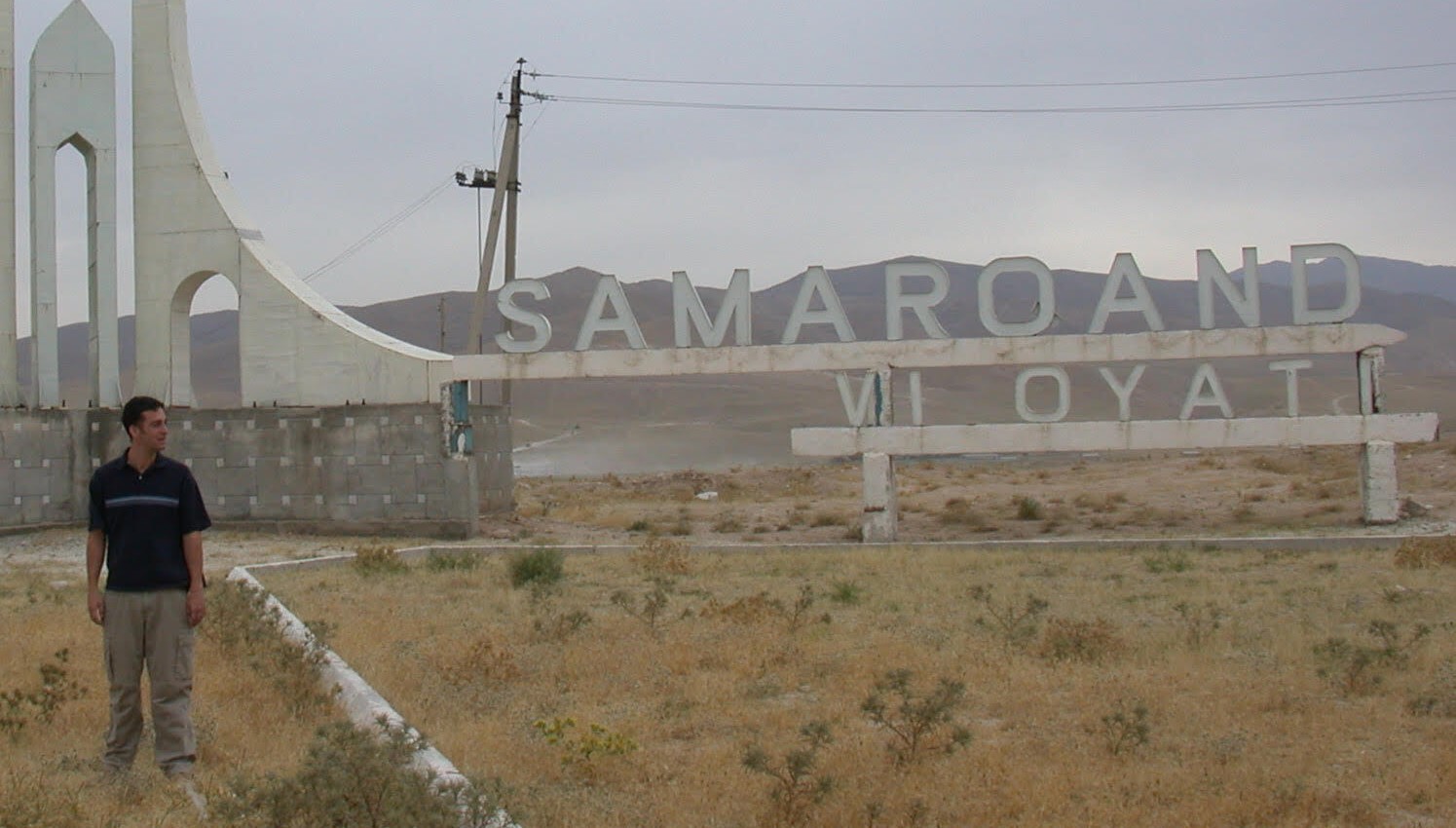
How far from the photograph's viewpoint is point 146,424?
793 centimetres

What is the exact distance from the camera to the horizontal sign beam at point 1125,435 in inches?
944

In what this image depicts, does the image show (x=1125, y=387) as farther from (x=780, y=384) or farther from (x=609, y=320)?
(x=780, y=384)

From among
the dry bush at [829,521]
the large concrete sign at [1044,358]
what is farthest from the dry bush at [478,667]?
the dry bush at [829,521]

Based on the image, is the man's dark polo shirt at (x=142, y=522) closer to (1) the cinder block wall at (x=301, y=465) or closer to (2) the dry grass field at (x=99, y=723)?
(2) the dry grass field at (x=99, y=723)

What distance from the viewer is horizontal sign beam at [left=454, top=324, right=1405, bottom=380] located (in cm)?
2412

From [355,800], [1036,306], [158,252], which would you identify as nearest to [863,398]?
[1036,306]

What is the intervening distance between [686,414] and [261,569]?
10092 cm

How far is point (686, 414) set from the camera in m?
121

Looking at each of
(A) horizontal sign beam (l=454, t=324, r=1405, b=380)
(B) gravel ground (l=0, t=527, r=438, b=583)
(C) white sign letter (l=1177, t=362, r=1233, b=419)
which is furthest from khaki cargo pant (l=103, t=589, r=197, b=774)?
(C) white sign letter (l=1177, t=362, r=1233, b=419)

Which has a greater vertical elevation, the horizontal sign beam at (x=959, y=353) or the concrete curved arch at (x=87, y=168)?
the concrete curved arch at (x=87, y=168)

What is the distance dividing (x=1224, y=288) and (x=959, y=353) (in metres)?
4.30

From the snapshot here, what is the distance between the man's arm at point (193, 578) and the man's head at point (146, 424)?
1.74 ft

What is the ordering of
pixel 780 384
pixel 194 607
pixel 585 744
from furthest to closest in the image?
pixel 780 384 → pixel 585 744 → pixel 194 607

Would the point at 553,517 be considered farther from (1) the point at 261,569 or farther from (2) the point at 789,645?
(2) the point at 789,645
